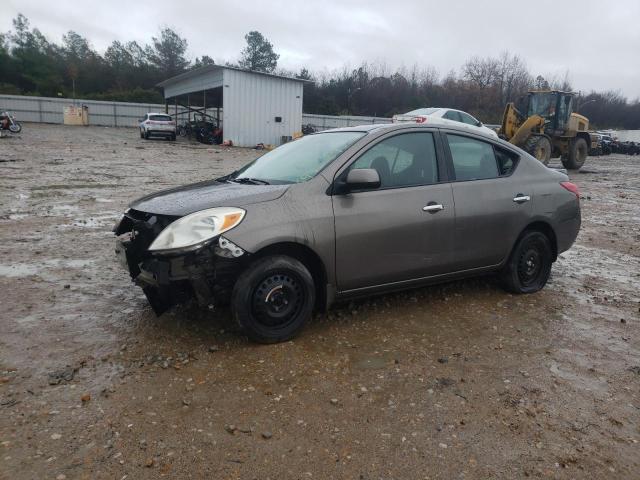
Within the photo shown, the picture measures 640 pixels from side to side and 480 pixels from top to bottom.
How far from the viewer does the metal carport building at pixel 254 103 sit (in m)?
25.6

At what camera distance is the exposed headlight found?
3129 millimetres

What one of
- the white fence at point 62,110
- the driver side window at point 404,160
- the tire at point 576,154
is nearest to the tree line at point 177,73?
the white fence at point 62,110

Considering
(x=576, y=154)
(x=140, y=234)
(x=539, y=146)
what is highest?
(x=539, y=146)

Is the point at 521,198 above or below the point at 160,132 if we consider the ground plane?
below

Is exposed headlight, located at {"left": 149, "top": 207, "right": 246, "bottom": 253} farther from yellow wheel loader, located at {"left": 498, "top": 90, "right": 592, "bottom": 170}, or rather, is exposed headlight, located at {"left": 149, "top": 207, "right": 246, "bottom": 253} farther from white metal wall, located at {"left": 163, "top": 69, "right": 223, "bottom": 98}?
white metal wall, located at {"left": 163, "top": 69, "right": 223, "bottom": 98}

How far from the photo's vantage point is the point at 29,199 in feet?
28.0

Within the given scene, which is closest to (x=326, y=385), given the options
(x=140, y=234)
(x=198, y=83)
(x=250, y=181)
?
(x=140, y=234)

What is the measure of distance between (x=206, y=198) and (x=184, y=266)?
1.90ft

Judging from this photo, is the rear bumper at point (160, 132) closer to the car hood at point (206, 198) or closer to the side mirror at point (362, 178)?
the car hood at point (206, 198)

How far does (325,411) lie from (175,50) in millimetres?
70434

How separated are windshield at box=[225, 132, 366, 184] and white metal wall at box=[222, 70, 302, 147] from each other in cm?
2231

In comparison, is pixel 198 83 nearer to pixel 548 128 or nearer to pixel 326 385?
pixel 548 128

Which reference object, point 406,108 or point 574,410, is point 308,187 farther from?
point 406,108

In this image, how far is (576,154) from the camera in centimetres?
2030
